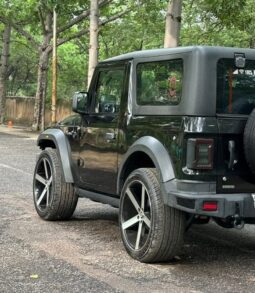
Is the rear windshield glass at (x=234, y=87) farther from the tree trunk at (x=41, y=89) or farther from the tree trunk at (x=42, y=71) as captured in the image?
the tree trunk at (x=41, y=89)

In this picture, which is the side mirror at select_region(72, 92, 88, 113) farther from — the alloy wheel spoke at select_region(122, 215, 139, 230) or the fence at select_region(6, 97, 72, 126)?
the fence at select_region(6, 97, 72, 126)

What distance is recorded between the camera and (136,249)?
18.7 feet

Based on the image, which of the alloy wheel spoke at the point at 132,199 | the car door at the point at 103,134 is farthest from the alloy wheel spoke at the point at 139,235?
the car door at the point at 103,134

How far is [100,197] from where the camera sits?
6.69 meters

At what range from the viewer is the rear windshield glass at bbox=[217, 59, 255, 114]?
5281mm

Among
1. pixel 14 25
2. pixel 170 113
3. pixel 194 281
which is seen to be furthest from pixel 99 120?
pixel 14 25

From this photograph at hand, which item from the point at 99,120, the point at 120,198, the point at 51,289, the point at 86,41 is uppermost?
the point at 86,41

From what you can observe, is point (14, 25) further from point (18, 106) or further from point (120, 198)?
point (120, 198)

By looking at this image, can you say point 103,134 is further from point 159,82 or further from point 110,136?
point 159,82

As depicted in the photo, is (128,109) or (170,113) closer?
Answer: (170,113)

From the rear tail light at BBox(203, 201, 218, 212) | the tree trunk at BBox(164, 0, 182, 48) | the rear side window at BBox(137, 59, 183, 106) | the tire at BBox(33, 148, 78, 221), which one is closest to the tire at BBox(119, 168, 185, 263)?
the rear tail light at BBox(203, 201, 218, 212)

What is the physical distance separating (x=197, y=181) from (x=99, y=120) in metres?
1.85

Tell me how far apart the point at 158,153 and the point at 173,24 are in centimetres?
1097

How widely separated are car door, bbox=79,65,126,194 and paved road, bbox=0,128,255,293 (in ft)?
2.15
